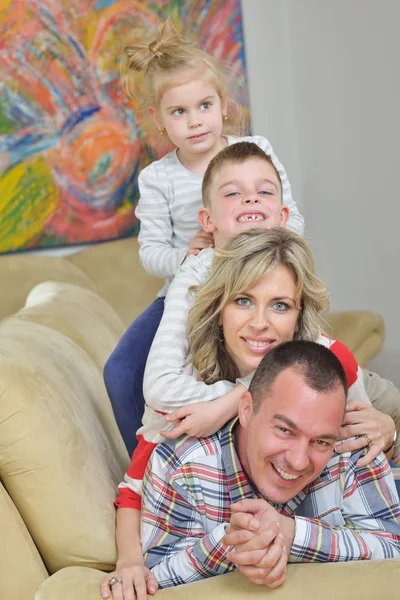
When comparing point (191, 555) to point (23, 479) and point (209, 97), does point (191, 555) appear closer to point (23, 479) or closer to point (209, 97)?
point (23, 479)

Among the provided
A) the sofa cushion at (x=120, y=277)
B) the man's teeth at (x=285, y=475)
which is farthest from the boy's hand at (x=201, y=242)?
the sofa cushion at (x=120, y=277)

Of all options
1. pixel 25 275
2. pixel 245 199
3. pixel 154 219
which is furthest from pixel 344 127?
pixel 245 199

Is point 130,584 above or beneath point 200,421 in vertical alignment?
beneath

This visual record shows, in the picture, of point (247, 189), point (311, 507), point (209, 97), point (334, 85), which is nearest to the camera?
point (311, 507)

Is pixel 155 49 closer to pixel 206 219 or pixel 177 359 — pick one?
pixel 206 219

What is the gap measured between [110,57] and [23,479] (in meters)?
2.25

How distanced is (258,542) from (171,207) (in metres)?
1.09

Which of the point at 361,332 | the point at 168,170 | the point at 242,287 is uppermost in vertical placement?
the point at 168,170

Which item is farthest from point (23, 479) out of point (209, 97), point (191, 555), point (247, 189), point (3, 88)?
point (3, 88)

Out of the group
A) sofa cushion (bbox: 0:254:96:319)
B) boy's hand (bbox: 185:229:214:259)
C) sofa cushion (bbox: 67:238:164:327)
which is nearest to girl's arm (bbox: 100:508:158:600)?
boy's hand (bbox: 185:229:214:259)

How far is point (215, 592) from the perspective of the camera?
4.62 feet

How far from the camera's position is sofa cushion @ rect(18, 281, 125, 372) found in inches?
95.3

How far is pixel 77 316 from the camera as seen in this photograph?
2551mm

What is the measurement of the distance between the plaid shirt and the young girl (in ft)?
1.46
